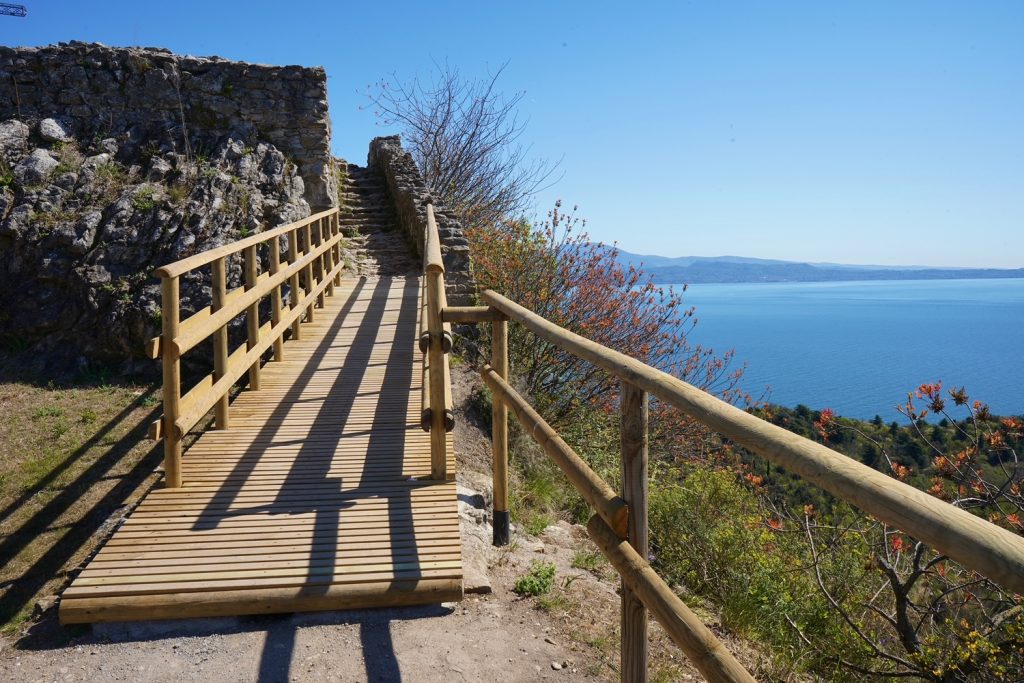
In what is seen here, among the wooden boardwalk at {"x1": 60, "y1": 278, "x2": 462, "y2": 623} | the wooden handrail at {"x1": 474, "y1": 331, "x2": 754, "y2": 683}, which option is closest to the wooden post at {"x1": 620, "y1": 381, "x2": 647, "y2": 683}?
the wooden handrail at {"x1": 474, "y1": 331, "x2": 754, "y2": 683}

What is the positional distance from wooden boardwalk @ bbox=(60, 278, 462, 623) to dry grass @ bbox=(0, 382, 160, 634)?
51cm

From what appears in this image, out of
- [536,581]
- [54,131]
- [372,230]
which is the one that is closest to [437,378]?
[536,581]

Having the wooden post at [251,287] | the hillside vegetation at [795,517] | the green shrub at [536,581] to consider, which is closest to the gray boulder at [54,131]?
the hillside vegetation at [795,517]

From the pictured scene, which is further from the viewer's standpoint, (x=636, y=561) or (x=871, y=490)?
(x=636, y=561)

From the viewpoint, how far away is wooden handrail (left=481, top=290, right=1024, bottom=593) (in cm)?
81

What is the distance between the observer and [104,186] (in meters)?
9.25

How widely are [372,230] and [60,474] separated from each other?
887cm

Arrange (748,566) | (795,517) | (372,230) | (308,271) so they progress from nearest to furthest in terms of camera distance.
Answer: (748,566), (795,517), (308,271), (372,230)

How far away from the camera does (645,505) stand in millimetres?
1831

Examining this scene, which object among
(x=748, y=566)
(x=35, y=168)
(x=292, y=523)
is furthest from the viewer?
(x=35, y=168)

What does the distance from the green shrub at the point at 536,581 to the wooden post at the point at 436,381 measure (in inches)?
31.3

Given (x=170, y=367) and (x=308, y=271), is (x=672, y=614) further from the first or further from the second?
(x=308, y=271)

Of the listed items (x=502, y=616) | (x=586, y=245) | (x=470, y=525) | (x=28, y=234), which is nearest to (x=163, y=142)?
(x=28, y=234)

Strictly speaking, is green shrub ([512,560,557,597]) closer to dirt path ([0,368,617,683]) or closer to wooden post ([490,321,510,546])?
dirt path ([0,368,617,683])
